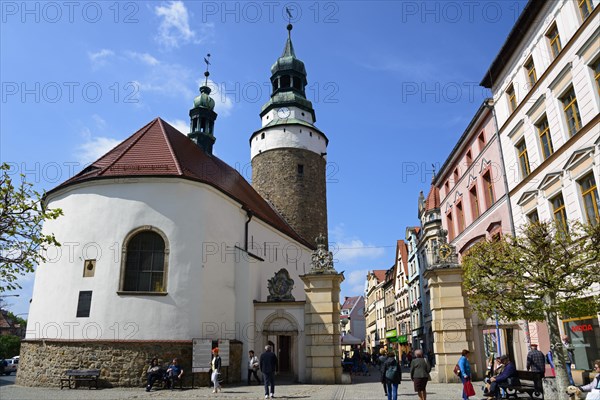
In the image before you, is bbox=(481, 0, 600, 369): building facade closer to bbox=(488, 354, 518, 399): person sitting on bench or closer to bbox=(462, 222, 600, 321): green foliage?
bbox=(462, 222, 600, 321): green foliage

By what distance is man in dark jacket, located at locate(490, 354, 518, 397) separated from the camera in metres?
9.88

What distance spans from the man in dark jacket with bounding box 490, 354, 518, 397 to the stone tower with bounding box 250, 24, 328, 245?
1955 cm

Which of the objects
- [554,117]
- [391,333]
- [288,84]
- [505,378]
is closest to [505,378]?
[505,378]

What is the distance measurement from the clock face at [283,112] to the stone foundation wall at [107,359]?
2104 centimetres

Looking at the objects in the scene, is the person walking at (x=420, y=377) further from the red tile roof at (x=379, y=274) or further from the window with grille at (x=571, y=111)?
the red tile roof at (x=379, y=274)

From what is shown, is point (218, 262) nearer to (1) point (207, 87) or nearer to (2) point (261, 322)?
(2) point (261, 322)

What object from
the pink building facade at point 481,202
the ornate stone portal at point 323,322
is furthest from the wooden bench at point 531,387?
the ornate stone portal at point 323,322

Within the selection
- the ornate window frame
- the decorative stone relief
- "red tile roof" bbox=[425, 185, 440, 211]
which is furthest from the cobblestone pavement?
"red tile roof" bbox=[425, 185, 440, 211]

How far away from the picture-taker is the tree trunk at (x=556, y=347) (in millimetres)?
9320

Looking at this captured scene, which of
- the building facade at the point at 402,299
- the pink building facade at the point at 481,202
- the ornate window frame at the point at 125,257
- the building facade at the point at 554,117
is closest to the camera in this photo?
the building facade at the point at 554,117

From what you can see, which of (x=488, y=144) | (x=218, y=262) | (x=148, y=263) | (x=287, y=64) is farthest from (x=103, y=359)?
(x=287, y=64)

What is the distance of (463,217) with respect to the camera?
24078 millimetres

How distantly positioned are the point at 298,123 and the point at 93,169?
1676cm

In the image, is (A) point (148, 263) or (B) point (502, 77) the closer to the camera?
(A) point (148, 263)
